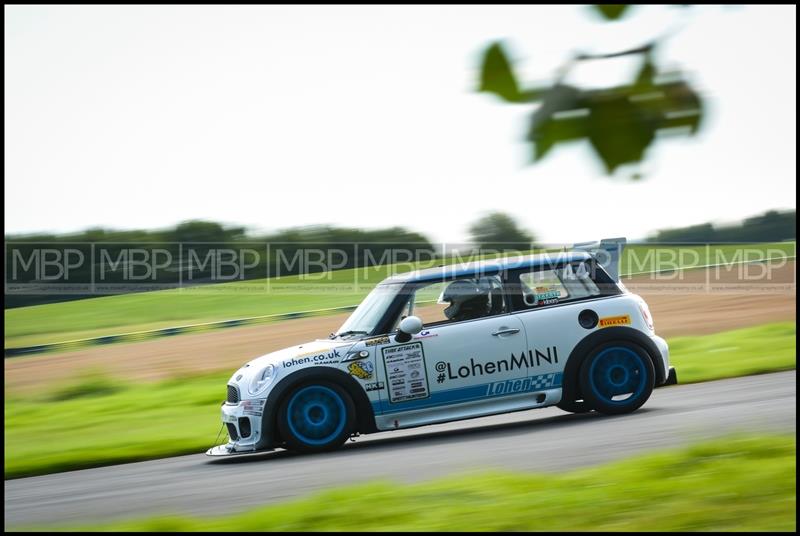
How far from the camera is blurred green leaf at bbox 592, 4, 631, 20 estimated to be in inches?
115

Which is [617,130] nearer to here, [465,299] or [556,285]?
[465,299]

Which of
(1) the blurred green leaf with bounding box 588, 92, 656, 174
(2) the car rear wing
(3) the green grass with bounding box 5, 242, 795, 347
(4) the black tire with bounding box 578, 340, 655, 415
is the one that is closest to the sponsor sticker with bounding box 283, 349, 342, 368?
(4) the black tire with bounding box 578, 340, 655, 415

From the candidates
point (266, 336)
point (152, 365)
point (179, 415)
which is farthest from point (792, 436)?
point (266, 336)

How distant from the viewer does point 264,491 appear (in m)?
6.74

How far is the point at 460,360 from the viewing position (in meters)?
8.61

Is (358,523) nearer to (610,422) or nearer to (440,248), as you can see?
(610,422)

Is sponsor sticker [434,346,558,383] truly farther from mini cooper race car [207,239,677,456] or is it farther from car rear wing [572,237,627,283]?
car rear wing [572,237,627,283]

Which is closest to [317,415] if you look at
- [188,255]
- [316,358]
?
[316,358]

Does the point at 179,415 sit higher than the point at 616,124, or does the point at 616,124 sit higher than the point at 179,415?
the point at 616,124

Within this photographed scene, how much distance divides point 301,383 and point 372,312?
0.95 meters

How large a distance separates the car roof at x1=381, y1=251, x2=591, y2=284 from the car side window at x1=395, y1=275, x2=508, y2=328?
6cm

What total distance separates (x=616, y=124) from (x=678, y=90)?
0.63ft

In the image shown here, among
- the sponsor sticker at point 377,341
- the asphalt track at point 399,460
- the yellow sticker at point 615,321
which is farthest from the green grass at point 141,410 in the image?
the yellow sticker at point 615,321

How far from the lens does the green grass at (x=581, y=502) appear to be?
15.9 feet
